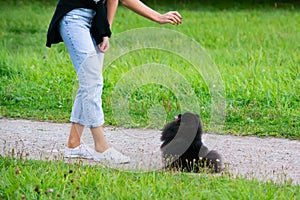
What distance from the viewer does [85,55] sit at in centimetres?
494

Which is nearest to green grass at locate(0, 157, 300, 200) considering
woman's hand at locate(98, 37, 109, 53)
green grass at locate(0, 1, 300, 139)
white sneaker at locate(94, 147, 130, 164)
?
white sneaker at locate(94, 147, 130, 164)

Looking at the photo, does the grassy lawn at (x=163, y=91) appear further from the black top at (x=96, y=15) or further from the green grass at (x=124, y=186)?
the black top at (x=96, y=15)

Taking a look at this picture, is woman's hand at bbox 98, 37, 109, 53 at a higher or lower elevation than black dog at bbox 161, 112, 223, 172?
higher

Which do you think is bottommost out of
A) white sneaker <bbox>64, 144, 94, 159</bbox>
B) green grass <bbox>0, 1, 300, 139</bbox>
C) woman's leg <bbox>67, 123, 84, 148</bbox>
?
white sneaker <bbox>64, 144, 94, 159</bbox>

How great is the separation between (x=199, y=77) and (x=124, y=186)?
3.83 m

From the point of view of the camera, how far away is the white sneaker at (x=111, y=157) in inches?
199

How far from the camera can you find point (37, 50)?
10.4 metres

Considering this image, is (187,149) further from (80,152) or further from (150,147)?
(80,152)

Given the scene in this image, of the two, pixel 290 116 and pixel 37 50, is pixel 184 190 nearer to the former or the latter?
pixel 290 116

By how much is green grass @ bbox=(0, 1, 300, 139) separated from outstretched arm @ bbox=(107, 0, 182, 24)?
0.99m

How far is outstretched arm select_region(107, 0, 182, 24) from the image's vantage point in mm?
4812

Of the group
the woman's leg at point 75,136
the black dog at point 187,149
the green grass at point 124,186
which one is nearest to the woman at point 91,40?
the woman's leg at point 75,136

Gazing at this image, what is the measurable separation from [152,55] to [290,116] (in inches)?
123

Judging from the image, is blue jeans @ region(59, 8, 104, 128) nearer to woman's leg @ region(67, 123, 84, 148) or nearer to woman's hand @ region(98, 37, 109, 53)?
woman's hand @ region(98, 37, 109, 53)
